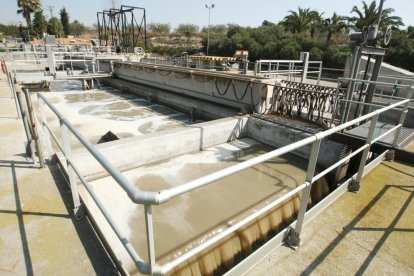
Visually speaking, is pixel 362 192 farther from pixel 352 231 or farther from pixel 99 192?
pixel 99 192

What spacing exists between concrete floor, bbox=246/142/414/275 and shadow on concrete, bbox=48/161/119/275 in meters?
1.23

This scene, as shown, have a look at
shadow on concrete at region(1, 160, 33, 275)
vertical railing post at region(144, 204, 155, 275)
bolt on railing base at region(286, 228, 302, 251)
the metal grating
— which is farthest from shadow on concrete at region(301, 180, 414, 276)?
shadow on concrete at region(1, 160, 33, 275)

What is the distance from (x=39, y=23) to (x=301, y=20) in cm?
5441

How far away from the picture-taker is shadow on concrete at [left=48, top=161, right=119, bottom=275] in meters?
2.19

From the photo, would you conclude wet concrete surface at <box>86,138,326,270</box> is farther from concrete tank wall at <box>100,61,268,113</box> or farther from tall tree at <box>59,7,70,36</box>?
tall tree at <box>59,7,70,36</box>

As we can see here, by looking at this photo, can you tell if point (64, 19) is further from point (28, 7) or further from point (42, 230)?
point (42, 230)

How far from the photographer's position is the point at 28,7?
175 ft

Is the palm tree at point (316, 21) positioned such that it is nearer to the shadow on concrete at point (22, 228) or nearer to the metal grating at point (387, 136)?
the metal grating at point (387, 136)

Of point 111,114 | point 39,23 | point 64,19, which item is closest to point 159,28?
point 64,19

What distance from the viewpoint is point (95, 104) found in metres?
15.7

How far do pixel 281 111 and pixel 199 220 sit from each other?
5627 mm

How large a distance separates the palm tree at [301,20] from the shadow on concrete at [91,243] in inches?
1718

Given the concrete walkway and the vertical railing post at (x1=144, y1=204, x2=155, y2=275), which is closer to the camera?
the vertical railing post at (x1=144, y1=204, x2=155, y2=275)

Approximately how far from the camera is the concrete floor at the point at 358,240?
7.83ft
